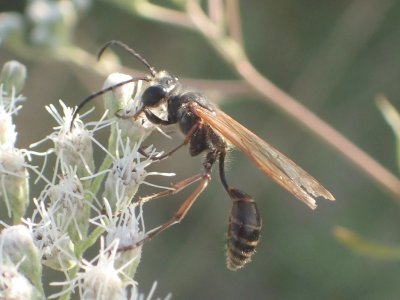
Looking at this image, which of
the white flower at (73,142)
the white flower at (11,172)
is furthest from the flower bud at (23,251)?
the white flower at (73,142)

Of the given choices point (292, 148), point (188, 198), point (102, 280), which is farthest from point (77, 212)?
point (292, 148)

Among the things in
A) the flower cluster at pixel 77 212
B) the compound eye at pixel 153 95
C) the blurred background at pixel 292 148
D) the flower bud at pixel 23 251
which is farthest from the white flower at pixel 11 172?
the blurred background at pixel 292 148

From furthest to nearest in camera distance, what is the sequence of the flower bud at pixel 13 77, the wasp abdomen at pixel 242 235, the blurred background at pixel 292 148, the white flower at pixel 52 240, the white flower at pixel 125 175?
the blurred background at pixel 292 148, the flower bud at pixel 13 77, the wasp abdomen at pixel 242 235, the white flower at pixel 125 175, the white flower at pixel 52 240

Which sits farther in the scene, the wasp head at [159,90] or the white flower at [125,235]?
the wasp head at [159,90]

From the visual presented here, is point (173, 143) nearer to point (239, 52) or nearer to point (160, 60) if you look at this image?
point (160, 60)

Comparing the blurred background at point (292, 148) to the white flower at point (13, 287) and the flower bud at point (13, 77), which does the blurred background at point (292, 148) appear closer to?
the flower bud at point (13, 77)

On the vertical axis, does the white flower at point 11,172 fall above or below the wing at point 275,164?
below

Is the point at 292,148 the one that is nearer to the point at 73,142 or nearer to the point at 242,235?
the point at 242,235

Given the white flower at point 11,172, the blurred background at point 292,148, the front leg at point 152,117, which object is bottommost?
the blurred background at point 292,148

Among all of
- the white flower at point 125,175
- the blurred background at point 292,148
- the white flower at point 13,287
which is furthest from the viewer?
the blurred background at point 292,148
